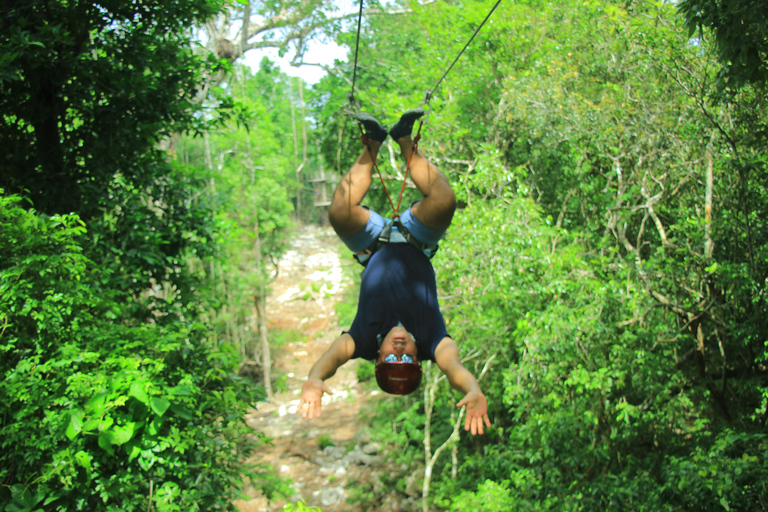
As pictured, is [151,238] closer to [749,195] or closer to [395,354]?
[395,354]

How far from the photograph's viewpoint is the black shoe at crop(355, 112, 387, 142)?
104 inches

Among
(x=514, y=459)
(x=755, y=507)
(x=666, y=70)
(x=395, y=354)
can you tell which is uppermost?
(x=666, y=70)

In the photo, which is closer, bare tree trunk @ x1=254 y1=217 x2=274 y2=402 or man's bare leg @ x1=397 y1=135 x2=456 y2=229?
man's bare leg @ x1=397 y1=135 x2=456 y2=229

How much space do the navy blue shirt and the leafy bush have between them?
151 centimetres

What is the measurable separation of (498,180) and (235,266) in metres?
11.9

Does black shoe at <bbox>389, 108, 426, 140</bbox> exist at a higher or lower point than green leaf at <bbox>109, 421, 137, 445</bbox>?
higher

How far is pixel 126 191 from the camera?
4.77 meters

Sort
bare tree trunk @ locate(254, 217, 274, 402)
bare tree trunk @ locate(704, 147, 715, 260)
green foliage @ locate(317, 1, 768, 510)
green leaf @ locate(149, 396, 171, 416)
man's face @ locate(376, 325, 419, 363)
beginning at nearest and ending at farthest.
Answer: man's face @ locate(376, 325, 419, 363)
green leaf @ locate(149, 396, 171, 416)
green foliage @ locate(317, 1, 768, 510)
bare tree trunk @ locate(704, 147, 715, 260)
bare tree trunk @ locate(254, 217, 274, 402)

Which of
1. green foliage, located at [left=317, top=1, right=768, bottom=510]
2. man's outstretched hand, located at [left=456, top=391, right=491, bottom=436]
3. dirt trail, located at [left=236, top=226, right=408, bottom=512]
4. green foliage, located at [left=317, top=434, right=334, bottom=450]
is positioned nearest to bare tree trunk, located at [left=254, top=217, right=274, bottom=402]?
dirt trail, located at [left=236, top=226, right=408, bottom=512]

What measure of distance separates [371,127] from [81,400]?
8.22 feet

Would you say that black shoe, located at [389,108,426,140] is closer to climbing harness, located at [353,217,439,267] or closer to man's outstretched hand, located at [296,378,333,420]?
climbing harness, located at [353,217,439,267]

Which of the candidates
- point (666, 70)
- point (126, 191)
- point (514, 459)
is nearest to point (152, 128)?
point (126, 191)

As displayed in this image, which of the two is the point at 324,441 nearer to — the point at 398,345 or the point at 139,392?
the point at 139,392

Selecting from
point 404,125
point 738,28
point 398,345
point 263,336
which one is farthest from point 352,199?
point 263,336
